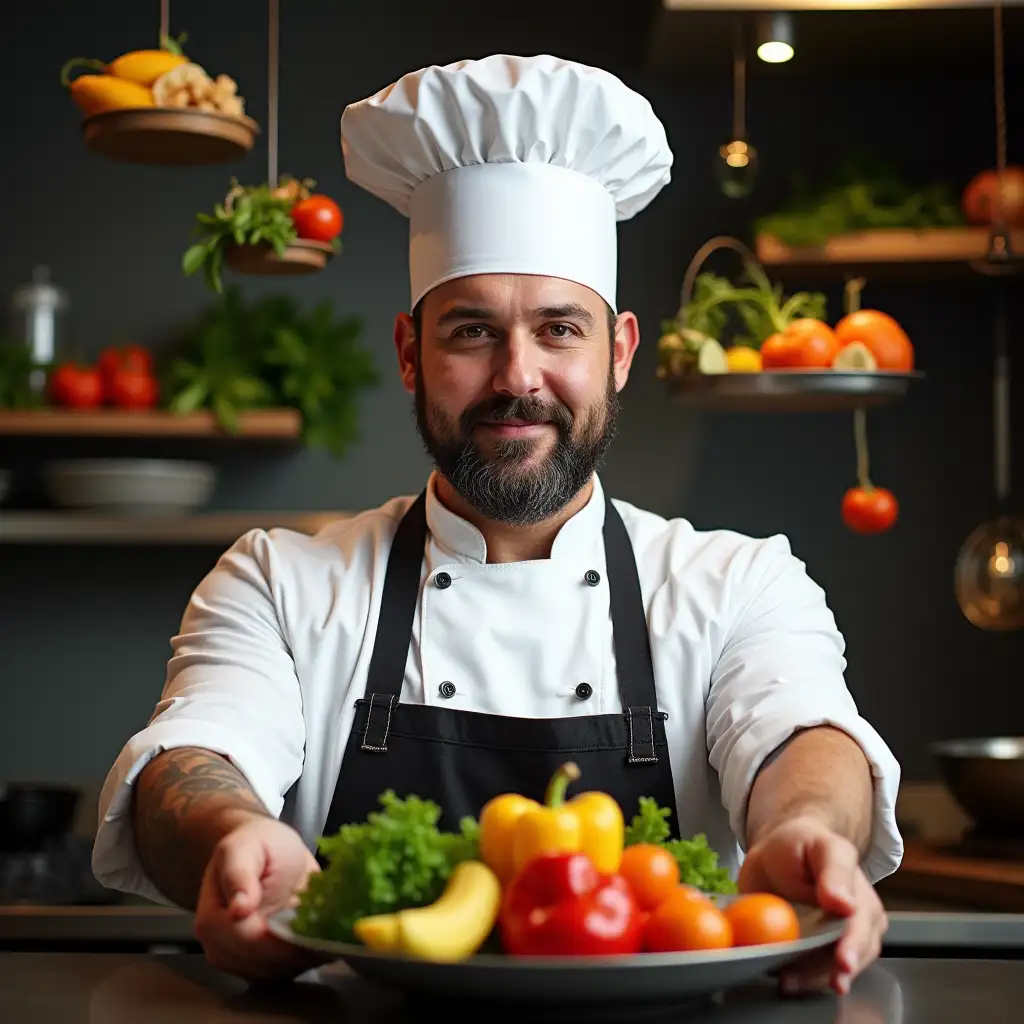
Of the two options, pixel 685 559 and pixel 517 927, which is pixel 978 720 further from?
pixel 517 927

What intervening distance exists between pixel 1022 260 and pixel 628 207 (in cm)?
120

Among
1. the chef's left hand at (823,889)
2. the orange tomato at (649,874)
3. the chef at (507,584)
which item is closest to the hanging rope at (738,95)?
the chef at (507,584)

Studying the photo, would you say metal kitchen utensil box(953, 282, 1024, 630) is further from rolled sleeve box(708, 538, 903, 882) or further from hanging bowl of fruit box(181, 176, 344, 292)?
hanging bowl of fruit box(181, 176, 344, 292)

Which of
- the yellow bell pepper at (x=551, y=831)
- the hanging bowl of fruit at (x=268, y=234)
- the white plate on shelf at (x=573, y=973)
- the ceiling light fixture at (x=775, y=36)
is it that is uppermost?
the ceiling light fixture at (x=775, y=36)

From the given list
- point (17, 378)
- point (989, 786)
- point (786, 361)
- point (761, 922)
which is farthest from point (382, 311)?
point (761, 922)

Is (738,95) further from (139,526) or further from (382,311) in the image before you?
(139,526)

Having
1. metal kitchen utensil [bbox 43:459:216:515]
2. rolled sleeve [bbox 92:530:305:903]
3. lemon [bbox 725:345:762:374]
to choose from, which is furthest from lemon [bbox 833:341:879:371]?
metal kitchen utensil [bbox 43:459:216:515]

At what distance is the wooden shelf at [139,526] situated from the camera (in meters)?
3.49

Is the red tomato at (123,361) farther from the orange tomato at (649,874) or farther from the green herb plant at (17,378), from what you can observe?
the orange tomato at (649,874)

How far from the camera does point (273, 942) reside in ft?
3.60

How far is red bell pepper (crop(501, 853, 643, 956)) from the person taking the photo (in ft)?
3.04

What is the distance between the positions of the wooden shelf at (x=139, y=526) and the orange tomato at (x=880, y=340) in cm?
124

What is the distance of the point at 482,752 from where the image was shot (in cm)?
176

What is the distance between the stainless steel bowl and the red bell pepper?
185cm
